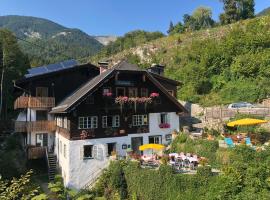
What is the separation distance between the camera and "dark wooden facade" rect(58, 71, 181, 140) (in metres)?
27.7

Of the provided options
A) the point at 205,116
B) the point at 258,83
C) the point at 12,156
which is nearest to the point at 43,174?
the point at 12,156

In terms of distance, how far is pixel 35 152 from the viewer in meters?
31.9

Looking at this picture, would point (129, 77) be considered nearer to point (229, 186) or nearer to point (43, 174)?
point (43, 174)

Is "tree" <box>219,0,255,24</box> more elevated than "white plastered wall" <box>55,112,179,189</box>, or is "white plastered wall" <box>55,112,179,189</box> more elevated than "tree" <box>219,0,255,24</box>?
"tree" <box>219,0,255,24</box>

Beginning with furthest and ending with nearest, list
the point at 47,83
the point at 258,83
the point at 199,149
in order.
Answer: the point at 258,83
the point at 47,83
the point at 199,149

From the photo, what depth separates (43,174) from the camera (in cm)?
3197

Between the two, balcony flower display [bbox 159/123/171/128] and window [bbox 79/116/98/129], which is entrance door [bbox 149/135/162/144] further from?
window [bbox 79/116/98/129]

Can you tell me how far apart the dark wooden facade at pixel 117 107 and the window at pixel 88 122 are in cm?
31

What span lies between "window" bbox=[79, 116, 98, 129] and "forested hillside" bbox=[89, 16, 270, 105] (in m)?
20.0

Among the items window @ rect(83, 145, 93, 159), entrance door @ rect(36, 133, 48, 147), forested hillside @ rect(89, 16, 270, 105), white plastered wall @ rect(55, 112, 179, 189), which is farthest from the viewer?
forested hillside @ rect(89, 16, 270, 105)

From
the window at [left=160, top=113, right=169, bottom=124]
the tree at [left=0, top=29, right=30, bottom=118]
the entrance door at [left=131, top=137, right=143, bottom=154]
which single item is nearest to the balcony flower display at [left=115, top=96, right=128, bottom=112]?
the entrance door at [left=131, top=137, right=143, bottom=154]

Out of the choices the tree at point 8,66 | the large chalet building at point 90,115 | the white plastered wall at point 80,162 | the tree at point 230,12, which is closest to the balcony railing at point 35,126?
the large chalet building at point 90,115

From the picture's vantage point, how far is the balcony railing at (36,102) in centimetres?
3175

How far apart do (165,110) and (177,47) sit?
120 ft
